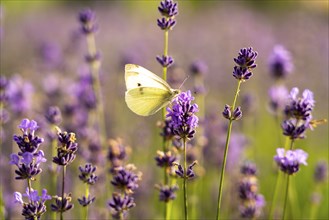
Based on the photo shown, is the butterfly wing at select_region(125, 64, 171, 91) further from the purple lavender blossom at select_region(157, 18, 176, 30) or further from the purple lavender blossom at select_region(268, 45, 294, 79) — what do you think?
the purple lavender blossom at select_region(268, 45, 294, 79)

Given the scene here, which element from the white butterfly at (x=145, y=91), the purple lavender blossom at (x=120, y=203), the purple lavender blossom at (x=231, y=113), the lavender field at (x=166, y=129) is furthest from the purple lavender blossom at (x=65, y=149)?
the purple lavender blossom at (x=231, y=113)

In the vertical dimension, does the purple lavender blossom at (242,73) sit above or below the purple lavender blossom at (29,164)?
above

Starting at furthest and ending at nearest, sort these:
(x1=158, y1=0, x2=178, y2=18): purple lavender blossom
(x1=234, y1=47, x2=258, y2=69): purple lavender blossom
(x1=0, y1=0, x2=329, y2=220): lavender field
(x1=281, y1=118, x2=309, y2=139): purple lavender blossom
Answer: (x1=158, y1=0, x2=178, y2=18): purple lavender blossom
(x1=281, y1=118, x2=309, y2=139): purple lavender blossom
(x1=0, y1=0, x2=329, y2=220): lavender field
(x1=234, y1=47, x2=258, y2=69): purple lavender blossom

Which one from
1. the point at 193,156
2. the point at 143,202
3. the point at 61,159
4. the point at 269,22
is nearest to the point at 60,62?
the point at 143,202

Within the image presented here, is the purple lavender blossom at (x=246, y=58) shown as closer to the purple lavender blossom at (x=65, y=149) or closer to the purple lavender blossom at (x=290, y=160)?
the purple lavender blossom at (x=290, y=160)

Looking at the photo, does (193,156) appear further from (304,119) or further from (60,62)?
(60,62)

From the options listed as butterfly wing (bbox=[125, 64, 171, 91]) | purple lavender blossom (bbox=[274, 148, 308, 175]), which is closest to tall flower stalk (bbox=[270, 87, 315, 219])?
purple lavender blossom (bbox=[274, 148, 308, 175])
